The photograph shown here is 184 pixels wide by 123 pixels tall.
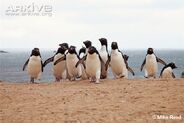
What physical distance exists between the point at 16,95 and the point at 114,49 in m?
5.19

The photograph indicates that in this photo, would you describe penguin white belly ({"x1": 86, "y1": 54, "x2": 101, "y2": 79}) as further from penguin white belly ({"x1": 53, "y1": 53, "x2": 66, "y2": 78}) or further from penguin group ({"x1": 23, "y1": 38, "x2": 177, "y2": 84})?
penguin white belly ({"x1": 53, "y1": 53, "x2": 66, "y2": 78})

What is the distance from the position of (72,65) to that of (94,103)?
563 cm

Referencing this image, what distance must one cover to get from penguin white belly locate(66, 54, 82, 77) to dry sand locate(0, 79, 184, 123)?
8.19 ft

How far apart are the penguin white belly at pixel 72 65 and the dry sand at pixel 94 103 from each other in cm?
250

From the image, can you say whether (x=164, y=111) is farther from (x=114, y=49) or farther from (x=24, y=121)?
(x=114, y=49)

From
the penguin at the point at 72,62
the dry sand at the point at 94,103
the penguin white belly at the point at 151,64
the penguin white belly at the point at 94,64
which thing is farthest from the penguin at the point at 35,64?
the penguin white belly at the point at 151,64

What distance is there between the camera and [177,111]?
379 inches

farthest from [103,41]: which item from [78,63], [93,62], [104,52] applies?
[93,62]

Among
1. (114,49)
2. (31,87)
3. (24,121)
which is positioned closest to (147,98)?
(24,121)

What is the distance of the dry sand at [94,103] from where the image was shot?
9.39m

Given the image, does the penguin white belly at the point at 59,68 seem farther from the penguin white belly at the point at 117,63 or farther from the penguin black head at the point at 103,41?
the penguin white belly at the point at 117,63

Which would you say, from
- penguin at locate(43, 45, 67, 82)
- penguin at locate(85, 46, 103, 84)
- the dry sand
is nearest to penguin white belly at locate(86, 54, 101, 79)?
penguin at locate(85, 46, 103, 84)

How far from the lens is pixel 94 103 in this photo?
1063 cm

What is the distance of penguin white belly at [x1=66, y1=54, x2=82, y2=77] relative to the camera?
52.9ft
